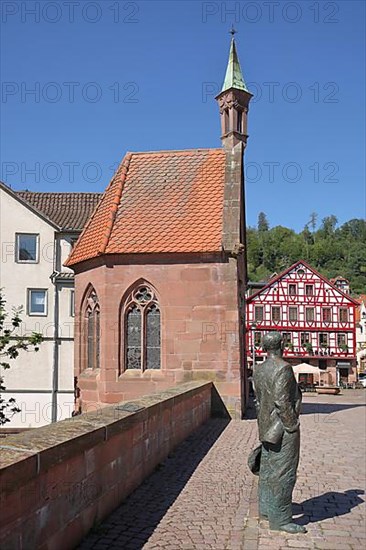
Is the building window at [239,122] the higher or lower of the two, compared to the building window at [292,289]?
higher

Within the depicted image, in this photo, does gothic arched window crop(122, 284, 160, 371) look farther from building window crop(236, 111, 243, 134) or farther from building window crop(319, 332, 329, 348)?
building window crop(319, 332, 329, 348)

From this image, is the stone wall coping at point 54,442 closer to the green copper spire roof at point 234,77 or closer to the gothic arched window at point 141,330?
the gothic arched window at point 141,330

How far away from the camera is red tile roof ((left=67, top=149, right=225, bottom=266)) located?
59.2ft

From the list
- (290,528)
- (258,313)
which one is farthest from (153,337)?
(258,313)

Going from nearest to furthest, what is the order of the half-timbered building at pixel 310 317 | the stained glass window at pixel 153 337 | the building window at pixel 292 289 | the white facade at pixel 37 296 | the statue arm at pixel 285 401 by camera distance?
the statue arm at pixel 285 401, the stained glass window at pixel 153 337, the white facade at pixel 37 296, the half-timbered building at pixel 310 317, the building window at pixel 292 289

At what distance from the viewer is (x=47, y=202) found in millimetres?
38312

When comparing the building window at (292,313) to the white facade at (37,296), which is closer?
the white facade at (37,296)

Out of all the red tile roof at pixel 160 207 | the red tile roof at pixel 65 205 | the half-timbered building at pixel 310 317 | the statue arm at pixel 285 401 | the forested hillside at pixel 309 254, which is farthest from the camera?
the forested hillside at pixel 309 254

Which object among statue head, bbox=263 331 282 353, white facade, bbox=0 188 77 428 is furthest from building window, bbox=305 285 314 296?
statue head, bbox=263 331 282 353

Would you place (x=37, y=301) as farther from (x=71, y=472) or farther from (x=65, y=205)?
(x=71, y=472)

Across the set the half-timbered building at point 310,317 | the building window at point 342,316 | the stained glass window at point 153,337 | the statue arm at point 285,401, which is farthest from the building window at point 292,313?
the statue arm at point 285,401

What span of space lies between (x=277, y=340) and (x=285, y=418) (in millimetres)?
815

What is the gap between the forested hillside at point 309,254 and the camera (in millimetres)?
126750

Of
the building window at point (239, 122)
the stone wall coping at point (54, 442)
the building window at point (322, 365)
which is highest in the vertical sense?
the building window at point (239, 122)
